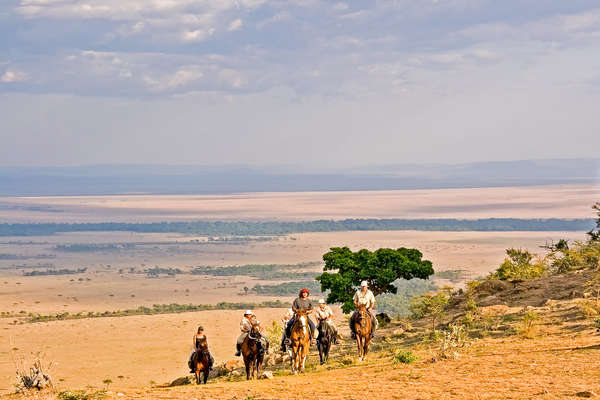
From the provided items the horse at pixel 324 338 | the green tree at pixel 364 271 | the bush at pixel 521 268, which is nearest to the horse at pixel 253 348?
the horse at pixel 324 338

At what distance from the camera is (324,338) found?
2550cm

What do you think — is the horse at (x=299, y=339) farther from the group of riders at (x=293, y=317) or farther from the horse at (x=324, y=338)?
the horse at (x=324, y=338)

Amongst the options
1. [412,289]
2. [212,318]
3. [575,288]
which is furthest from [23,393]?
[412,289]

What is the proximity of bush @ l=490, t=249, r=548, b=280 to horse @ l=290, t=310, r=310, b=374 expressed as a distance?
20.4 meters

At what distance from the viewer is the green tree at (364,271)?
43594 millimetres

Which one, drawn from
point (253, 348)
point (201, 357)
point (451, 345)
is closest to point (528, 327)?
point (451, 345)

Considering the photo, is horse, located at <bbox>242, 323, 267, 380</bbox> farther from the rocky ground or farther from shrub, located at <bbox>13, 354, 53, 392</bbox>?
shrub, located at <bbox>13, 354, 53, 392</bbox>

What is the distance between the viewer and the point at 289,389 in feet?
61.7

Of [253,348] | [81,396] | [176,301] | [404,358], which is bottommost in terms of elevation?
[176,301]

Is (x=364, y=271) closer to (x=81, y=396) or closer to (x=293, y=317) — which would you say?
(x=293, y=317)

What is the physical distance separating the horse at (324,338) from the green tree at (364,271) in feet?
56.1

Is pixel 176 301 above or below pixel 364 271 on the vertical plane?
below

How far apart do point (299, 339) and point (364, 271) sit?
70.4 ft

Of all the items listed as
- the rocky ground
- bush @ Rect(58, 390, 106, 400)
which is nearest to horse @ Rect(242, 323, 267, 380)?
the rocky ground
